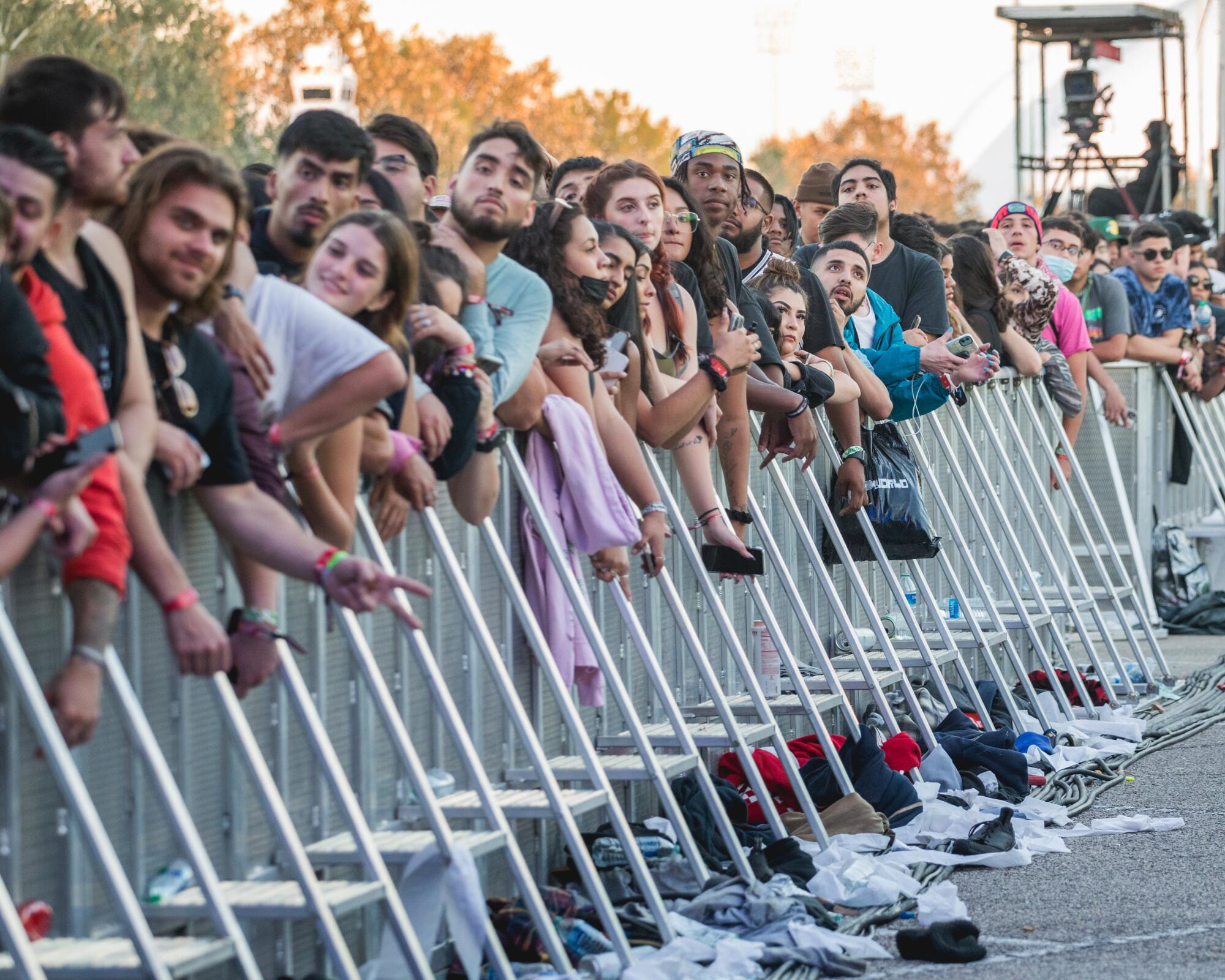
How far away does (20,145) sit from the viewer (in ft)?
12.5

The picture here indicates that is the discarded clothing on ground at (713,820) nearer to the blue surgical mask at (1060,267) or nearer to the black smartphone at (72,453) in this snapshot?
the black smartphone at (72,453)

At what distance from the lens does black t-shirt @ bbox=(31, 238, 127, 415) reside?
13.1ft

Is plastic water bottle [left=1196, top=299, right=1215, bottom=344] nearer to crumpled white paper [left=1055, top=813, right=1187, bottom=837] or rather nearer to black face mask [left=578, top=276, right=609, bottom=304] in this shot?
crumpled white paper [left=1055, top=813, right=1187, bottom=837]

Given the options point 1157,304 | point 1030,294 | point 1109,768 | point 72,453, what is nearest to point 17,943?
point 72,453

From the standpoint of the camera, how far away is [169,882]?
445 cm

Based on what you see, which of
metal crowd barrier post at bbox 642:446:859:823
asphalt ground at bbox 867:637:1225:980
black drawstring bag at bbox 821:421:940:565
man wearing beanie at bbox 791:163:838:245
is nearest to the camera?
asphalt ground at bbox 867:637:1225:980

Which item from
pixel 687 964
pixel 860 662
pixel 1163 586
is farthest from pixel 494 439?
pixel 1163 586

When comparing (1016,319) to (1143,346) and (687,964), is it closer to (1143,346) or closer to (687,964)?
(1143,346)

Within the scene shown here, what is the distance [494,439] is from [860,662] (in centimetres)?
264

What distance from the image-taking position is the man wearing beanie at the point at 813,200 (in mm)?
10484

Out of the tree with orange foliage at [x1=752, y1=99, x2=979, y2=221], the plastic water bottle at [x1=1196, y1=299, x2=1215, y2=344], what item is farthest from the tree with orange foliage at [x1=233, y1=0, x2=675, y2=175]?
the plastic water bottle at [x1=1196, y1=299, x2=1215, y2=344]

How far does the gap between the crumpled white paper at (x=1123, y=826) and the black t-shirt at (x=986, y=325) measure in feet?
12.2

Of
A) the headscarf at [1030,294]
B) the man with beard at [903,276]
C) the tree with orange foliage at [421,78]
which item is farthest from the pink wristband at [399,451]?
the tree with orange foliage at [421,78]

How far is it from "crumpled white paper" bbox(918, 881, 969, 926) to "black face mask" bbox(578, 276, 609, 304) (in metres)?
2.04
